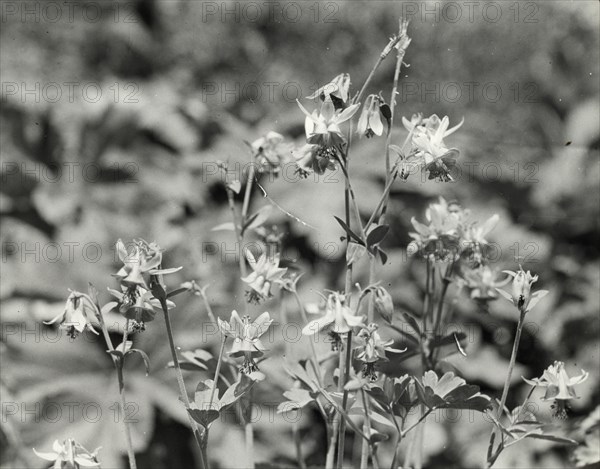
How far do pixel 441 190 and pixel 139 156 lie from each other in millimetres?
844

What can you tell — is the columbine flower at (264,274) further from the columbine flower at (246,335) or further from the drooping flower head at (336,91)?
the drooping flower head at (336,91)

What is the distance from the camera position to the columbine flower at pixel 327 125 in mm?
830

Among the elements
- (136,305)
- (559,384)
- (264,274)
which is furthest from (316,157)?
(559,384)

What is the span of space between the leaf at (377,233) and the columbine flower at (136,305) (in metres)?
0.26

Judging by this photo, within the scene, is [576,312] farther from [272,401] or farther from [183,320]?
[183,320]

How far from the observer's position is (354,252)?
0.88 metres

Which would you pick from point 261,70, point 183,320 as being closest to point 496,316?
point 183,320

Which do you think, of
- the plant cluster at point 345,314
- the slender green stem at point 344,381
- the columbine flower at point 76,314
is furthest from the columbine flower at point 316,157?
the columbine flower at point 76,314

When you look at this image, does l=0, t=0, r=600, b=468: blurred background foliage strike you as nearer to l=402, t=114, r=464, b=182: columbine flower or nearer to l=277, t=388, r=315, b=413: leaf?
l=277, t=388, r=315, b=413: leaf

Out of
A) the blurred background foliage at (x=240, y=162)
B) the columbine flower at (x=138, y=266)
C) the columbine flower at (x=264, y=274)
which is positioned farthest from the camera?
the blurred background foliage at (x=240, y=162)

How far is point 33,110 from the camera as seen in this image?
1.98 meters

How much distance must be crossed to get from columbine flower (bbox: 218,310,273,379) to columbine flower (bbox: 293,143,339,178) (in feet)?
0.63

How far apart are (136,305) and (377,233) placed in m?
0.30

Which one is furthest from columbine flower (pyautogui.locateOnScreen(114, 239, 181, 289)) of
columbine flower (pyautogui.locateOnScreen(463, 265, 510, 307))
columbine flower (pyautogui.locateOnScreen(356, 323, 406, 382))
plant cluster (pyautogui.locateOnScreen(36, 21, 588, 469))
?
columbine flower (pyautogui.locateOnScreen(463, 265, 510, 307))
